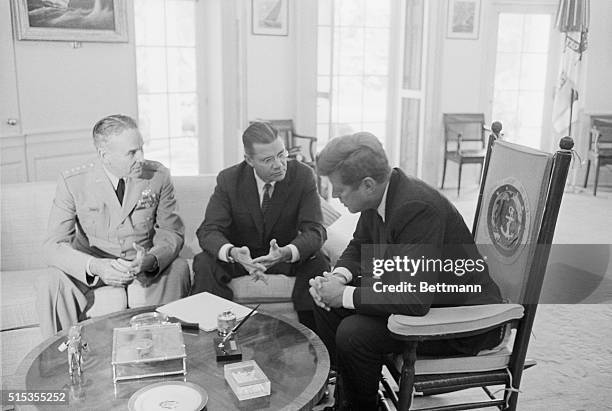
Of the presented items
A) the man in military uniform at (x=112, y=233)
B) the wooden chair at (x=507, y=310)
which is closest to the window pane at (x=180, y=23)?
the man in military uniform at (x=112, y=233)

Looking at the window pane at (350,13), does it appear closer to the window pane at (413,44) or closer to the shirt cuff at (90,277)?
the window pane at (413,44)

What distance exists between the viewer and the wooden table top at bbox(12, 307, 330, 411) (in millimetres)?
1629

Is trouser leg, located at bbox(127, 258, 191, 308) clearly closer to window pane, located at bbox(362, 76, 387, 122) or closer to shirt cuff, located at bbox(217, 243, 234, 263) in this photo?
shirt cuff, located at bbox(217, 243, 234, 263)

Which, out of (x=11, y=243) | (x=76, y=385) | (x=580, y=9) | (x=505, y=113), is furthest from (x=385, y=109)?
(x=76, y=385)

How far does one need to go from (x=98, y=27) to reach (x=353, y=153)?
378cm

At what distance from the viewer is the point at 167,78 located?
585cm

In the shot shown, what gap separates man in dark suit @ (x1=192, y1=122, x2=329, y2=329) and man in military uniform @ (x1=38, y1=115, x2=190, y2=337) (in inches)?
6.8

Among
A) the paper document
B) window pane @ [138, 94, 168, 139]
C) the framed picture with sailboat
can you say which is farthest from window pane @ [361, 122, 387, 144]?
the paper document

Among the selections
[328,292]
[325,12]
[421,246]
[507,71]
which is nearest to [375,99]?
[325,12]

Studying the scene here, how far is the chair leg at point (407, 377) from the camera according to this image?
1940mm

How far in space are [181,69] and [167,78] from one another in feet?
0.58

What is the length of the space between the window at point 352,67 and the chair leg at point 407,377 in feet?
15.5

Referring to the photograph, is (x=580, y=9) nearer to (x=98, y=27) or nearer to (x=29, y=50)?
(x=98, y=27)

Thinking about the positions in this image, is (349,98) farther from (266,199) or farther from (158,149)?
(266,199)
